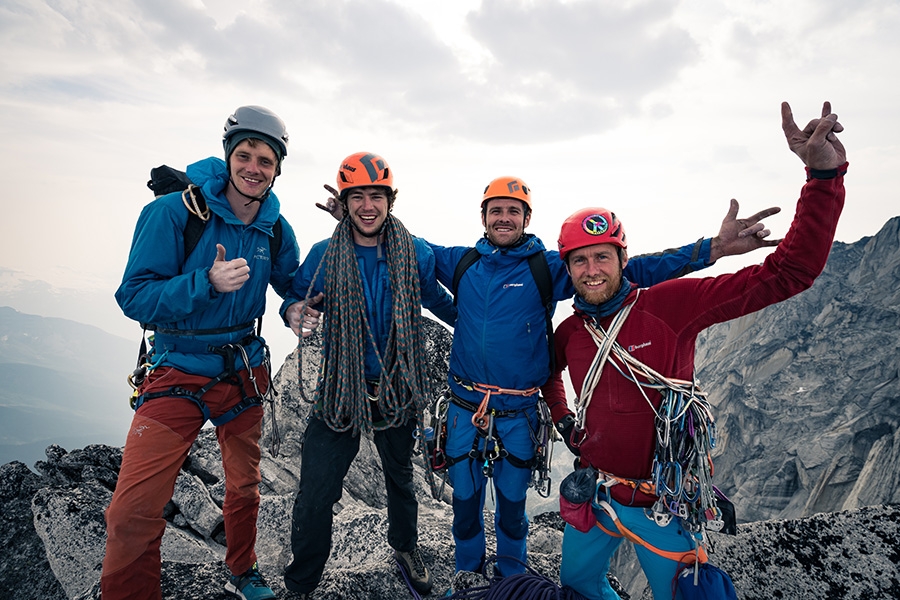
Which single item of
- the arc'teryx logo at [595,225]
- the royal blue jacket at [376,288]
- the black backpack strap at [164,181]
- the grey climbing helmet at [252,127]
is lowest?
the royal blue jacket at [376,288]

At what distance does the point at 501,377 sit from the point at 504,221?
1.68 meters

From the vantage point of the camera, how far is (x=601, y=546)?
3.94m

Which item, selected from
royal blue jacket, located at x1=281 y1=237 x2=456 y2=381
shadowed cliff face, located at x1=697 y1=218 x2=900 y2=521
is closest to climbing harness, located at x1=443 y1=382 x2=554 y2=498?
royal blue jacket, located at x1=281 y1=237 x2=456 y2=381

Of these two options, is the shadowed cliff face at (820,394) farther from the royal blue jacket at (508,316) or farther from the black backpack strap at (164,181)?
the black backpack strap at (164,181)

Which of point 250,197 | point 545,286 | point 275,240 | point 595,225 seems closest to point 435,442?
point 545,286

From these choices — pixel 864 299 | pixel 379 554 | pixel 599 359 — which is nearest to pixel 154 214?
pixel 599 359

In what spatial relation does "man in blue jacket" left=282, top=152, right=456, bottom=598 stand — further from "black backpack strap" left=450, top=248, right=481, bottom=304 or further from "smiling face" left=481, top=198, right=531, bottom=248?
"smiling face" left=481, top=198, right=531, bottom=248

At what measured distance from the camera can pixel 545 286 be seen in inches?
187

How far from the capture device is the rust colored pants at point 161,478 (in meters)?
3.57

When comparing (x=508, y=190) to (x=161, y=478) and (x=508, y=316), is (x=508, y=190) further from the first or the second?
(x=161, y=478)

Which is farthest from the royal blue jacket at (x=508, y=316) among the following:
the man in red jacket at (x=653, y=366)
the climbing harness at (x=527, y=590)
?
the climbing harness at (x=527, y=590)

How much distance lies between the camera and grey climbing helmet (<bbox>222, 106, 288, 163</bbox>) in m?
4.27

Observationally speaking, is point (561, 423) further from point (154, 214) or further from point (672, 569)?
point (154, 214)

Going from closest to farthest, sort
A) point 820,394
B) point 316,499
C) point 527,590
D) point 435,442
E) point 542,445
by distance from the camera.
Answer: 1. point 527,590
2. point 316,499
3. point 542,445
4. point 435,442
5. point 820,394
